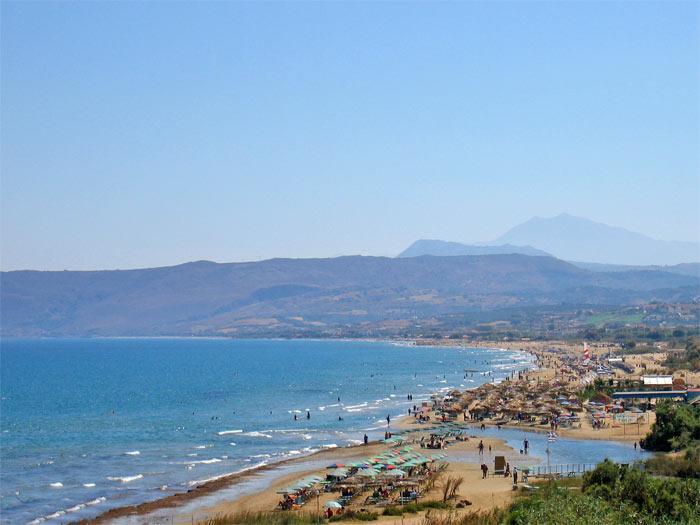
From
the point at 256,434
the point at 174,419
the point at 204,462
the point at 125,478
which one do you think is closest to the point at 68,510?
the point at 125,478

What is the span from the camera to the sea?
46781 mm

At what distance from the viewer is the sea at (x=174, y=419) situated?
4678 cm

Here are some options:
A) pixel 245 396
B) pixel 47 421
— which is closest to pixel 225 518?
pixel 47 421

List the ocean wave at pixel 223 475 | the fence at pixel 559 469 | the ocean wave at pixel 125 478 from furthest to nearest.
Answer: the ocean wave at pixel 125 478 < the ocean wave at pixel 223 475 < the fence at pixel 559 469

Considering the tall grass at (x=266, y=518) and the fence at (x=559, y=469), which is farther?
the fence at (x=559, y=469)

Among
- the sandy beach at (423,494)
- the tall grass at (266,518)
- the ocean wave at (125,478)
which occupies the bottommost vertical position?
the sandy beach at (423,494)

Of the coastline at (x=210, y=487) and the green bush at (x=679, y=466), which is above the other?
the green bush at (x=679, y=466)

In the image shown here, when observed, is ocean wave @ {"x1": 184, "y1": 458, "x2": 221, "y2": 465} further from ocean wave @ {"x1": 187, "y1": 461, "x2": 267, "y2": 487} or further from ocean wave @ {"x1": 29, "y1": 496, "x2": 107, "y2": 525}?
ocean wave @ {"x1": 29, "y1": 496, "x2": 107, "y2": 525}

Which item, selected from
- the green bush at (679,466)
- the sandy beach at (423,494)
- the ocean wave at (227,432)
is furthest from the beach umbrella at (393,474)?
the ocean wave at (227,432)

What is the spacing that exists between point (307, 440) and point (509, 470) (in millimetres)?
19132

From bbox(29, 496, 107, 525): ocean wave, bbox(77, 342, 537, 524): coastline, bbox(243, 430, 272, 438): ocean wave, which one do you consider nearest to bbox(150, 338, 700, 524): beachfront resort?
bbox(77, 342, 537, 524): coastline

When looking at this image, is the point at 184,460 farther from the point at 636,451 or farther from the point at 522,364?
the point at 522,364

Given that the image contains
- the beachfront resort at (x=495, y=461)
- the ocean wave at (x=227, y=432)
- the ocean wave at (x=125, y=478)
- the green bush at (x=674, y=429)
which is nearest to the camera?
the beachfront resort at (x=495, y=461)

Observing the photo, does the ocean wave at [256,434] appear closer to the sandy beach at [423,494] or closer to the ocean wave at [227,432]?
the ocean wave at [227,432]
